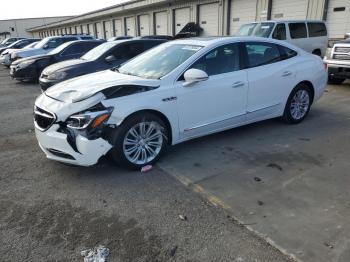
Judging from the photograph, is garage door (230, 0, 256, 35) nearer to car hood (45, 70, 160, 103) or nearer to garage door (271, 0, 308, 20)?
garage door (271, 0, 308, 20)

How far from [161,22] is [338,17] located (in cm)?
1604

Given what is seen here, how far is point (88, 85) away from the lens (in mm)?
4195

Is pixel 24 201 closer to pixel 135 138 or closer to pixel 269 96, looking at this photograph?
pixel 135 138

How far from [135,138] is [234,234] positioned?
1.76 meters

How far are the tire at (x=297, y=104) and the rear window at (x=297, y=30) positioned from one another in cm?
683

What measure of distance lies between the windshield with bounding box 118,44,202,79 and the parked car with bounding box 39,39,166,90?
3123 mm

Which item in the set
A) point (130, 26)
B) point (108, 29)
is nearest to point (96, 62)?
point (130, 26)

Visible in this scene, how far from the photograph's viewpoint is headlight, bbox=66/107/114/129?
3635 mm

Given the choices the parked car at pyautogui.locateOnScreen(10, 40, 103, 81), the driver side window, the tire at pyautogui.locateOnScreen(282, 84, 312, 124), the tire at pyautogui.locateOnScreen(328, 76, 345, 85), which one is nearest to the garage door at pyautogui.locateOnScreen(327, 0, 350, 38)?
the tire at pyautogui.locateOnScreen(328, 76, 345, 85)

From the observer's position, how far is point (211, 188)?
364cm

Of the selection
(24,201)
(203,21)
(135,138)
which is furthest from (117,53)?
(203,21)

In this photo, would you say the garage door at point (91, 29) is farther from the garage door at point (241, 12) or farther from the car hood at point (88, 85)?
the car hood at point (88, 85)

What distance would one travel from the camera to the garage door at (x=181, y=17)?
79.5 feet

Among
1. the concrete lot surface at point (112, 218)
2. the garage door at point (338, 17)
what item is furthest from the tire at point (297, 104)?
the garage door at point (338, 17)
